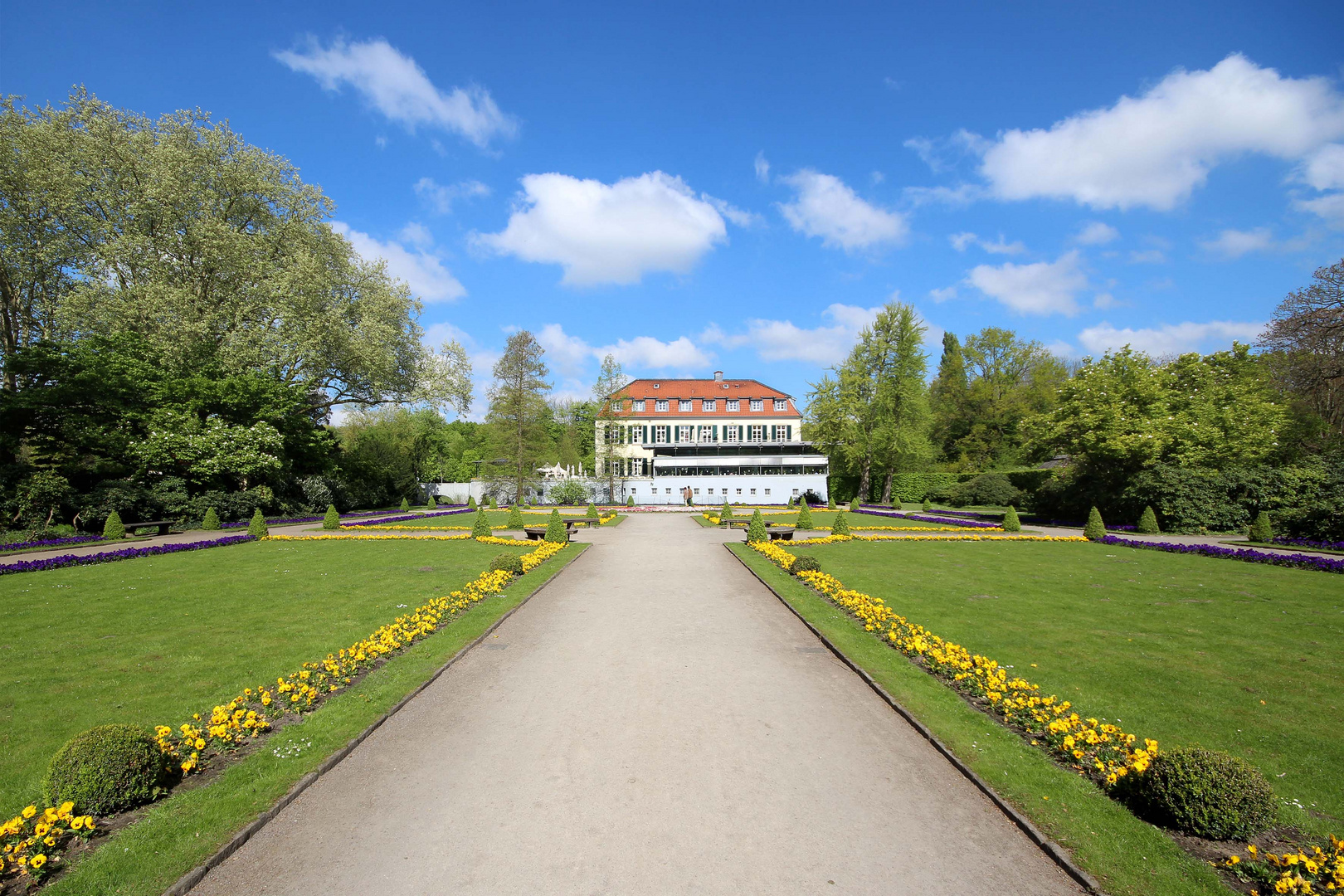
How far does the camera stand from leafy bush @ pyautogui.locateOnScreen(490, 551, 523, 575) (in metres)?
14.1

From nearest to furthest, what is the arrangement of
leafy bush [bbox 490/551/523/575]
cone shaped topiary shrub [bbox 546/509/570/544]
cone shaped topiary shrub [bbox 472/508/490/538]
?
leafy bush [bbox 490/551/523/575]
cone shaped topiary shrub [bbox 546/509/570/544]
cone shaped topiary shrub [bbox 472/508/490/538]

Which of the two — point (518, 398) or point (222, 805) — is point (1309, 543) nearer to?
point (222, 805)

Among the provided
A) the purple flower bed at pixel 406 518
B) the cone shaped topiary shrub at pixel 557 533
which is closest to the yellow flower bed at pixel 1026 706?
the cone shaped topiary shrub at pixel 557 533

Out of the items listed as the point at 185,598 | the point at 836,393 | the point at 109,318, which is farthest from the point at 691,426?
the point at 185,598

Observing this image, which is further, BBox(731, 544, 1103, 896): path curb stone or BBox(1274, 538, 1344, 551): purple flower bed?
BBox(1274, 538, 1344, 551): purple flower bed

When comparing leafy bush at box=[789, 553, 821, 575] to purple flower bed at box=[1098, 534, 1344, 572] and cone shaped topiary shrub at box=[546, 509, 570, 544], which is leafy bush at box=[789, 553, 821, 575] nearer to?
cone shaped topiary shrub at box=[546, 509, 570, 544]

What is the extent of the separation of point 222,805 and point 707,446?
5500 cm

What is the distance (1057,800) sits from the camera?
473cm

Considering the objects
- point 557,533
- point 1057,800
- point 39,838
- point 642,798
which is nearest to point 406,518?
point 557,533

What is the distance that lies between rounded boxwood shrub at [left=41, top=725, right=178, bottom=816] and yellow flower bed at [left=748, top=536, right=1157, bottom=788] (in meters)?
7.58

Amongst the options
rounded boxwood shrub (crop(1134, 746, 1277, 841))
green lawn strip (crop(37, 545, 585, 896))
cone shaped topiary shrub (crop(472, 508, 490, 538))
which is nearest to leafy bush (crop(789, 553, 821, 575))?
green lawn strip (crop(37, 545, 585, 896))

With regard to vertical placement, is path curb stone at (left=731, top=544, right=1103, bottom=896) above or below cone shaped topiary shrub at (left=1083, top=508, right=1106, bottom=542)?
below

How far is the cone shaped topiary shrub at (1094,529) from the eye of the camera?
75.8 ft

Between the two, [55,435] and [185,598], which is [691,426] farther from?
[185,598]
